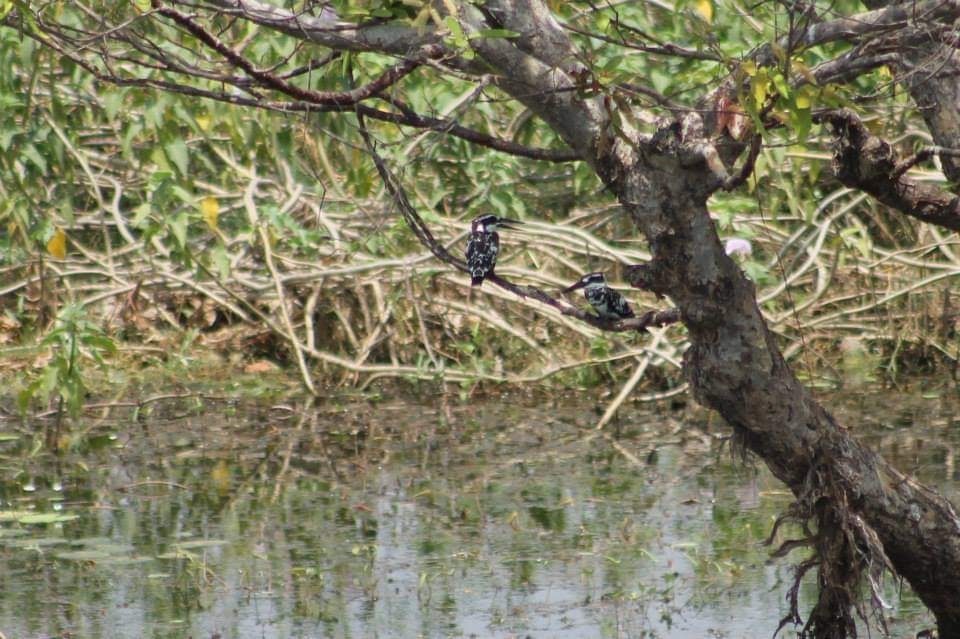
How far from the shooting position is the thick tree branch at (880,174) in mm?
3723

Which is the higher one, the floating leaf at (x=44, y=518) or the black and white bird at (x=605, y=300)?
the black and white bird at (x=605, y=300)

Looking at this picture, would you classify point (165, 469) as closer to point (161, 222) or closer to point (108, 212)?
point (161, 222)

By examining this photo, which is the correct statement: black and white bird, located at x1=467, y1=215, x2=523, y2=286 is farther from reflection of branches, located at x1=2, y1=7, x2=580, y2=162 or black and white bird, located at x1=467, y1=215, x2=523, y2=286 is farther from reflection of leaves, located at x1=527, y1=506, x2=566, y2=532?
reflection of branches, located at x1=2, y1=7, x2=580, y2=162

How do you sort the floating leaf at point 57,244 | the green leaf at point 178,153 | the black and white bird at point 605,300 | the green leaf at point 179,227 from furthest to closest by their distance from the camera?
the floating leaf at point 57,244
the green leaf at point 179,227
the green leaf at point 178,153
the black and white bird at point 605,300

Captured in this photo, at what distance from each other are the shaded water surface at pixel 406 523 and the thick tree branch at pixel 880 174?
3.14 ft

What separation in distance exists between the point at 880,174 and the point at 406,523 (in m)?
2.54

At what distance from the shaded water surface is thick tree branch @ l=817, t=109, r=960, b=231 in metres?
0.96

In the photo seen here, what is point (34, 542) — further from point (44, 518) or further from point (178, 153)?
point (178, 153)

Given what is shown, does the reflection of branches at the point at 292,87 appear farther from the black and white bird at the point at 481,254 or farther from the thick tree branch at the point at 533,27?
the black and white bird at the point at 481,254

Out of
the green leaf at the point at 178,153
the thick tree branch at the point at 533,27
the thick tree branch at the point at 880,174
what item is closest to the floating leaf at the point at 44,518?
the green leaf at the point at 178,153

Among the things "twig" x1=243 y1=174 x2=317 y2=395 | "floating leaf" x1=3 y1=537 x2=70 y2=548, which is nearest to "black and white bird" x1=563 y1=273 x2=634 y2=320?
"floating leaf" x1=3 y1=537 x2=70 y2=548

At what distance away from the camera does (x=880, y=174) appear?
12.5 ft

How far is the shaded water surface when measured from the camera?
15.5ft

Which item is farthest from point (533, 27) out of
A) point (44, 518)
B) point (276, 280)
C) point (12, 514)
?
point (276, 280)
